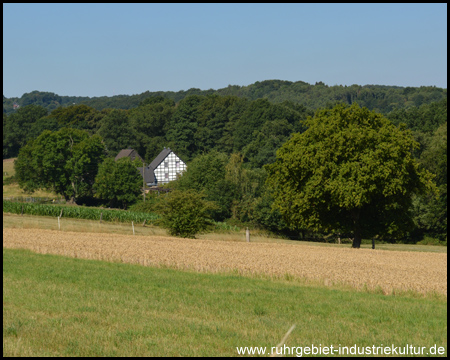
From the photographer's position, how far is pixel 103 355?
1138cm

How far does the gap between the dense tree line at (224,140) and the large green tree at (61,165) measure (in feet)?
1.53

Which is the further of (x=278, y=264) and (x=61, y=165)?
(x=61, y=165)

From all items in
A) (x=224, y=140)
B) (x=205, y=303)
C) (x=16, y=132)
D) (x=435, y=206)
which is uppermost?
(x=16, y=132)

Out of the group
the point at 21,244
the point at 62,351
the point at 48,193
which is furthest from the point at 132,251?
the point at 48,193

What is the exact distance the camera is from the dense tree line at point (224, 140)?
77.7 metres

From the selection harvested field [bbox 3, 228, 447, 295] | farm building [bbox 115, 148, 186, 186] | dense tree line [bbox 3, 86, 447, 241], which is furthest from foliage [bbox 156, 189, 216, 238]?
farm building [bbox 115, 148, 186, 186]

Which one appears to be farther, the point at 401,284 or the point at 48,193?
the point at 48,193

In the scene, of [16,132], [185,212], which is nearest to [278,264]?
[185,212]

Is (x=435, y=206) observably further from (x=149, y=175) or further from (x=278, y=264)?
(x=149, y=175)

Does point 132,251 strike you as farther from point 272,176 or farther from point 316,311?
point 272,176

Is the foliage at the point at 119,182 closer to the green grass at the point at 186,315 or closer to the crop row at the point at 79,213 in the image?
the crop row at the point at 79,213

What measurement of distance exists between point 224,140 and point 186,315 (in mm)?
144069

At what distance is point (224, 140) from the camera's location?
15912 centimetres

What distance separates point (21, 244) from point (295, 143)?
24.6 meters
